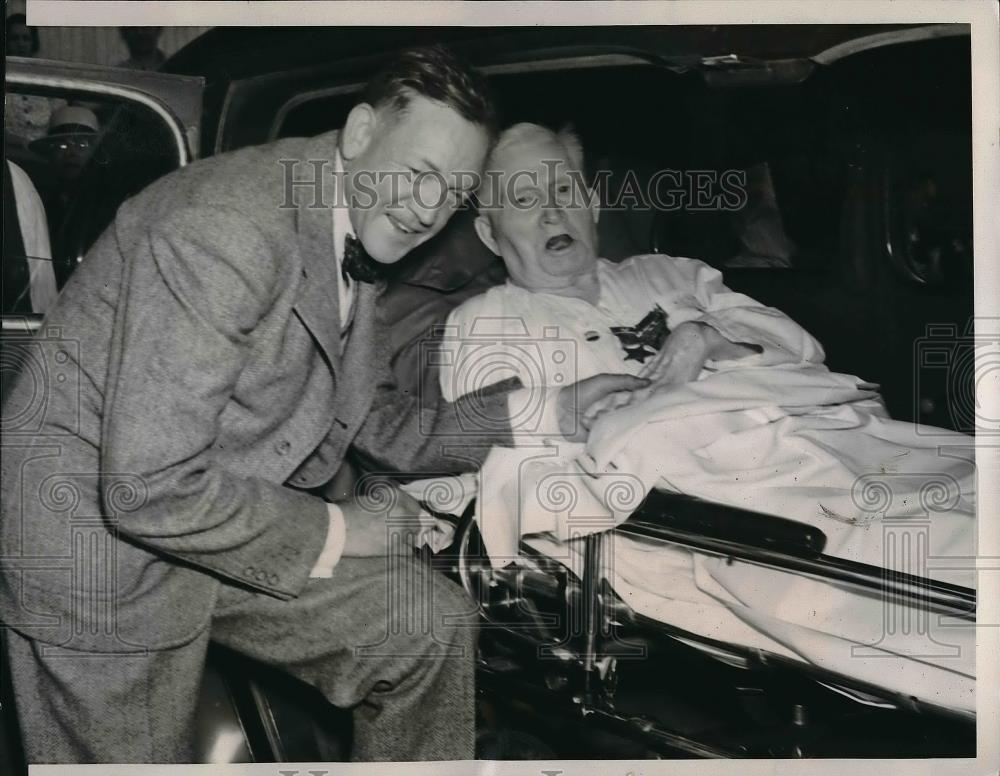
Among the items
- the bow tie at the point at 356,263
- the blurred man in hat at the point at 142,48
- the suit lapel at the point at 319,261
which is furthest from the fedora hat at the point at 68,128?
the bow tie at the point at 356,263

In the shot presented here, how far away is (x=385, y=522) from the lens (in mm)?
1713

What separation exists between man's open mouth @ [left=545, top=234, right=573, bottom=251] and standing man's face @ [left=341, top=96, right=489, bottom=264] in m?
0.17

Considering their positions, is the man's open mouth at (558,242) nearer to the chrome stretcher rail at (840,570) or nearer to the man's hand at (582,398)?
the man's hand at (582,398)

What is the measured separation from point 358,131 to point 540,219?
0.36 metres

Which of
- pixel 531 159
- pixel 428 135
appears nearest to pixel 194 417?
pixel 428 135

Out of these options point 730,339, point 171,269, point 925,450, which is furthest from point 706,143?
point 171,269

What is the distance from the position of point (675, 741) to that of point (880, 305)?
2.87 feet

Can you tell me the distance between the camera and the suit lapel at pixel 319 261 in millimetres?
1659

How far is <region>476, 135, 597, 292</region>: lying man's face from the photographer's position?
1.71 meters

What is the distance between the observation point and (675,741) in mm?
1717

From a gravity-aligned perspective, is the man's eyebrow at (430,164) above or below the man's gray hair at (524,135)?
below

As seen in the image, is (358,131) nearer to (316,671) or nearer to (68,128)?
(68,128)

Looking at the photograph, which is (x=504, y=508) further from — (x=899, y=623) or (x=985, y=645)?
(x=985, y=645)

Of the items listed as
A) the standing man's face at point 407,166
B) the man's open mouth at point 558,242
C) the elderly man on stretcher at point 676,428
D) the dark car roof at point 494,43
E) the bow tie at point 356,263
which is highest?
the dark car roof at point 494,43
